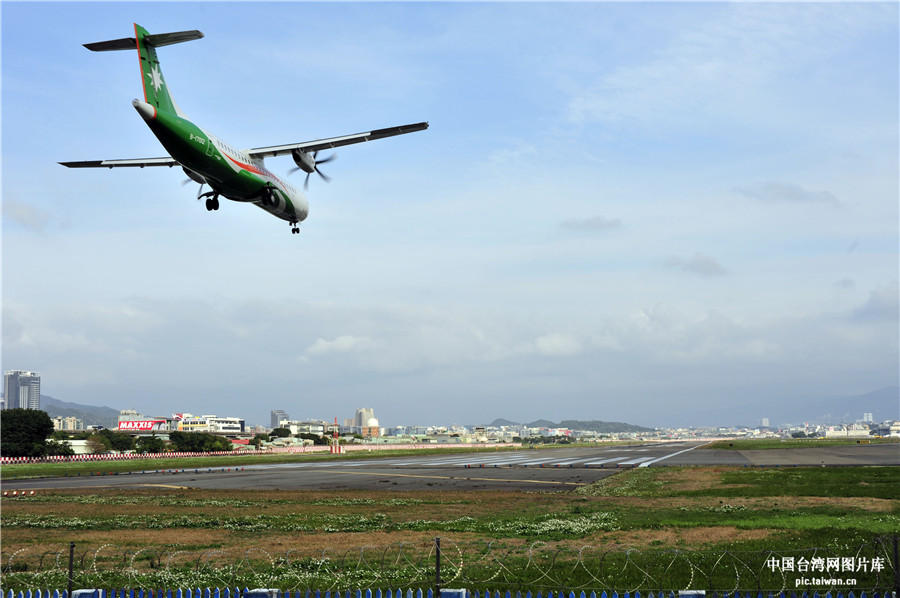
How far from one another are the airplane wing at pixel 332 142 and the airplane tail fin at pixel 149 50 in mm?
6091

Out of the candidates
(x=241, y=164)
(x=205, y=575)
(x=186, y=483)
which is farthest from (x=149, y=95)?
(x=186, y=483)

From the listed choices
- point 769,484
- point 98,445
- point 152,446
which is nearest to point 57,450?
point 152,446

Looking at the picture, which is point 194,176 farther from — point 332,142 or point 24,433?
point 24,433

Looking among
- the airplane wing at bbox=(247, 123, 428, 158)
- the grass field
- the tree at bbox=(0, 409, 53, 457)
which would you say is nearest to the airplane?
the airplane wing at bbox=(247, 123, 428, 158)

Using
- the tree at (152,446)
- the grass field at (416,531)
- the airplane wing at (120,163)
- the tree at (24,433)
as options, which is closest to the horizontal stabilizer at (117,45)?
the airplane wing at (120,163)

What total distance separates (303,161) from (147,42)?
1074 cm

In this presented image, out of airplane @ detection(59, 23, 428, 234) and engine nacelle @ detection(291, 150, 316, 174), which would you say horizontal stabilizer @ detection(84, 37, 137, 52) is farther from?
Result: engine nacelle @ detection(291, 150, 316, 174)

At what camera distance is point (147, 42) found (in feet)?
123

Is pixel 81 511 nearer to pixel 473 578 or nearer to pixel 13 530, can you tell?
pixel 13 530

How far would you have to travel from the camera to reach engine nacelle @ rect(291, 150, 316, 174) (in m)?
43.7

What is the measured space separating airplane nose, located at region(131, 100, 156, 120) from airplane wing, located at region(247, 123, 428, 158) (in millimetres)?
8450

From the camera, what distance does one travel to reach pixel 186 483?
67.2 meters

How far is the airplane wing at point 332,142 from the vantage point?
133 ft

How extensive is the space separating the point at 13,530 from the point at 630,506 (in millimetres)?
32864
